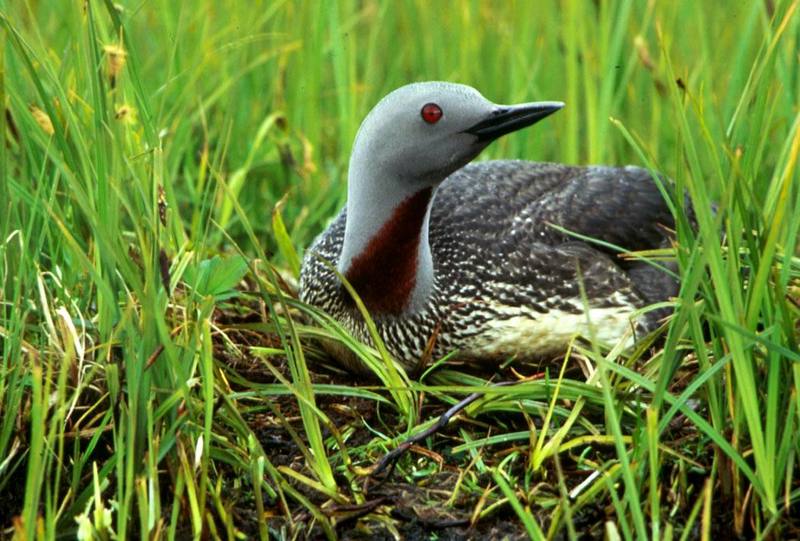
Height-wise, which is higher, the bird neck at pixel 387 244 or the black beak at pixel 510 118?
the black beak at pixel 510 118

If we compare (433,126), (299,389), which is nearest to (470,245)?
(433,126)

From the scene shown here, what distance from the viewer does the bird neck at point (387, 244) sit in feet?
11.3

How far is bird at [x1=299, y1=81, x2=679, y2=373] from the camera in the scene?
335 centimetres

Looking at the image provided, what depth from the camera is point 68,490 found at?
8.80 feet

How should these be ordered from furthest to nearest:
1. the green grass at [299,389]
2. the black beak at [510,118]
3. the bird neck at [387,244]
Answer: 1. the bird neck at [387,244]
2. the black beak at [510,118]
3. the green grass at [299,389]

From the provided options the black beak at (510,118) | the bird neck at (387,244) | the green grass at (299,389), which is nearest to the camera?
the green grass at (299,389)

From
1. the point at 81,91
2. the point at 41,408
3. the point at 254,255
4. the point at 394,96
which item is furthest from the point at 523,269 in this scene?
the point at 41,408

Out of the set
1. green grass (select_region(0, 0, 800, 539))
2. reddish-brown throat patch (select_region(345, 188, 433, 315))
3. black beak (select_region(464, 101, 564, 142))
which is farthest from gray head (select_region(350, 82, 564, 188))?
green grass (select_region(0, 0, 800, 539))

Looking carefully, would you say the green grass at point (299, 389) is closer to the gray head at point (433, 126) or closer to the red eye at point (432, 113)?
the gray head at point (433, 126)

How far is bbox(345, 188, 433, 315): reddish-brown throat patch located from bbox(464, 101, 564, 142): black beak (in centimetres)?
25

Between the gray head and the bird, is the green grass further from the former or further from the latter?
the gray head

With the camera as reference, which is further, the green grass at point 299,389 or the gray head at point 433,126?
the gray head at point 433,126

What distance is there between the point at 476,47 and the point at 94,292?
2508 mm

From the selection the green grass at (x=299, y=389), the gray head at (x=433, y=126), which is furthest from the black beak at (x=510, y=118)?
the green grass at (x=299, y=389)
